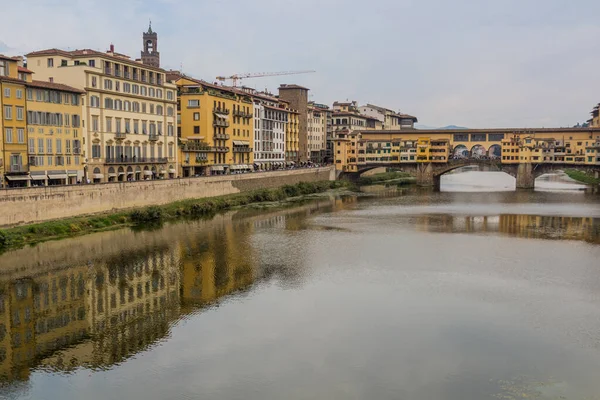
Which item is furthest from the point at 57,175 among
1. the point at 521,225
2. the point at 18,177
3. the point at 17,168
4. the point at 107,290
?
the point at 521,225

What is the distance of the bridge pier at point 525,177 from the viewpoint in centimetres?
6891

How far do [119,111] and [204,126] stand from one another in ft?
38.1

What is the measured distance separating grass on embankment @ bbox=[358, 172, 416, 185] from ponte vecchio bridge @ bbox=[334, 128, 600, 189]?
1975 mm

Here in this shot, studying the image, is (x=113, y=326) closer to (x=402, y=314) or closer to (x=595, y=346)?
(x=402, y=314)

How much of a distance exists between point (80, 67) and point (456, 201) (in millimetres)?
32265

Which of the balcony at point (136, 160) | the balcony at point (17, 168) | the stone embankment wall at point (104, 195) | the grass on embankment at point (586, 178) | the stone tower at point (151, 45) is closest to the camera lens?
the stone embankment wall at point (104, 195)

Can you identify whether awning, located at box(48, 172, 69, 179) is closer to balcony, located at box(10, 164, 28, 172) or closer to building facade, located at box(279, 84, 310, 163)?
balcony, located at box(10, 164, 28, 172)

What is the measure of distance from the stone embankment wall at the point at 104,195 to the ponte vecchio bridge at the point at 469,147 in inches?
861

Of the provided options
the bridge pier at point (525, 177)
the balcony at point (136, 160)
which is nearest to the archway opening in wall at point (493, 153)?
the bridge pier at point (525, 177)

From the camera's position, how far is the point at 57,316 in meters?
20.0

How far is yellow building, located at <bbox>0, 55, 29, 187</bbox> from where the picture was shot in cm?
3366

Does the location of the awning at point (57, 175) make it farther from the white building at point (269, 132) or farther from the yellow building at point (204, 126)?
the white building at point (269, 132)

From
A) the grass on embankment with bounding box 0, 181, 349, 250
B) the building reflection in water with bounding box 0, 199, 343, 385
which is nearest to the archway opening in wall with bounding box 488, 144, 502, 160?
the grass on embankment with bounding box 0, 181, 349, 250

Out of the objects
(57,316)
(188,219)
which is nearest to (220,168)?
(188,219)
